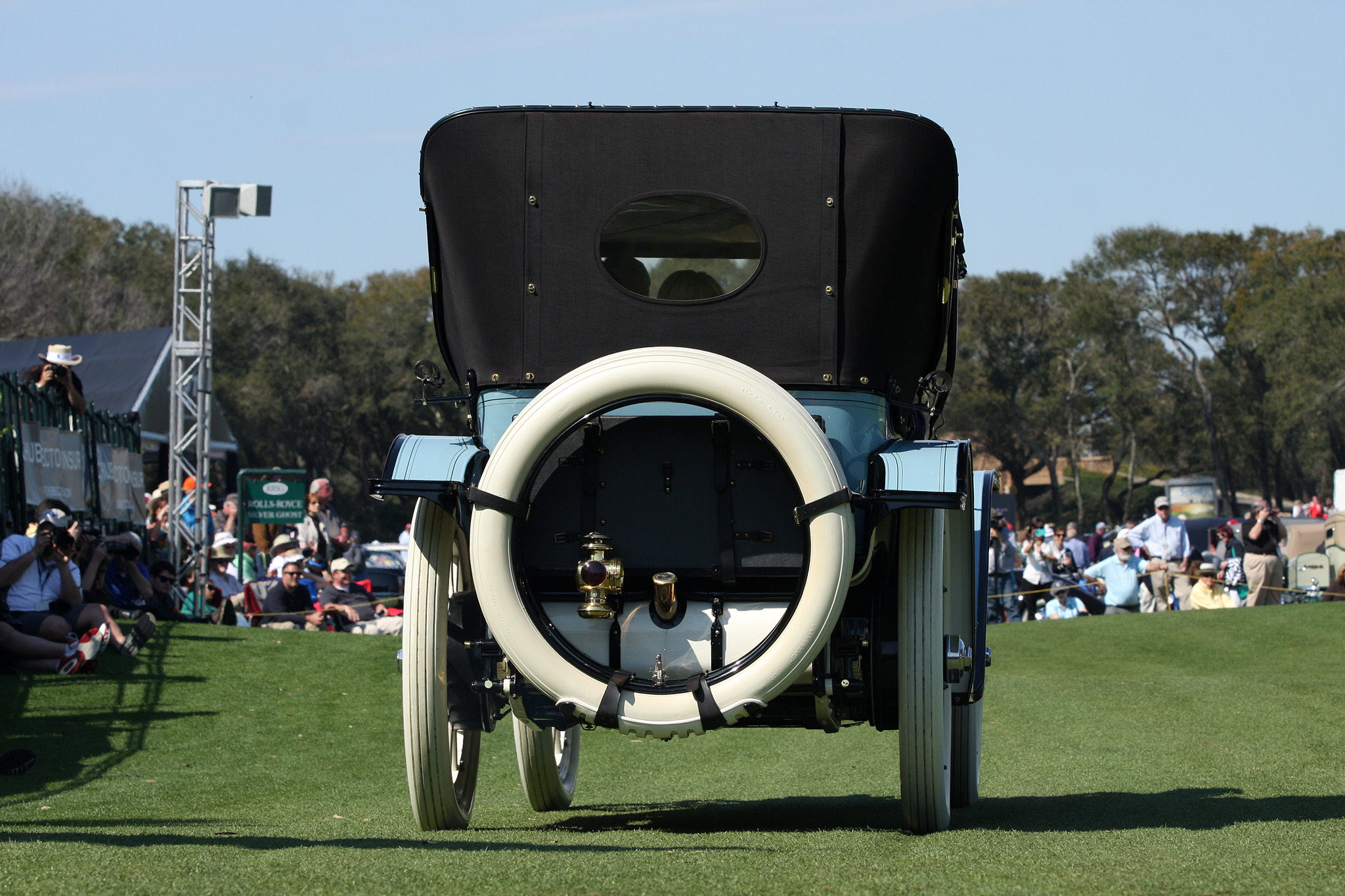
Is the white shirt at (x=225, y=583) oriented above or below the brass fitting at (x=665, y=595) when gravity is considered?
below

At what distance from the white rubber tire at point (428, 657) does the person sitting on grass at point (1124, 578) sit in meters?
15.8

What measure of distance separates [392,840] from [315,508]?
13818 millimetres

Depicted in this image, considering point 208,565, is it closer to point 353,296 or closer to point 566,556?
point 566,556

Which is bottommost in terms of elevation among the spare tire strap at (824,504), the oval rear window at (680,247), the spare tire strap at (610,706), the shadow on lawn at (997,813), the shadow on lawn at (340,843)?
the shadow on lawn at (997,813)

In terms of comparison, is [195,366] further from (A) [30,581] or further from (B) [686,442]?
(B) [686,442]

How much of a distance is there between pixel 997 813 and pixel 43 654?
7.44 metres

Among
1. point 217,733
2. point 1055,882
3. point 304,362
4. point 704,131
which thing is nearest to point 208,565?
point 217,733

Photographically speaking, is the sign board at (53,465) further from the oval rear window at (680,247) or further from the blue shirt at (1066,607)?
the blue shirt at (1066,607)

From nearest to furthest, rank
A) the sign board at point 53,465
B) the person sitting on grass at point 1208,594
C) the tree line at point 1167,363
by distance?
the sign board at point 53,465
the person sitting on grass at point 1208,594
the tree line at point 1167,363

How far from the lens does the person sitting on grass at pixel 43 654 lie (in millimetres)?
10164

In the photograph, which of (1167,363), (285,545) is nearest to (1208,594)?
(285,545)

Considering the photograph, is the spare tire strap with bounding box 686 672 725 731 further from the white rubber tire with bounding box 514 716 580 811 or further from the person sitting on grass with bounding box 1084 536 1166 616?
the person sitting on grass with bounding box 1084 536 1166 616

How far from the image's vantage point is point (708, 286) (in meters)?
4.83

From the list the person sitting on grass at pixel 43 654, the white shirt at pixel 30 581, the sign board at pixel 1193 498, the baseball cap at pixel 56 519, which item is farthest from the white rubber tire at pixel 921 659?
the sign board at pixel 1193 498
